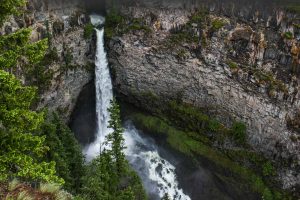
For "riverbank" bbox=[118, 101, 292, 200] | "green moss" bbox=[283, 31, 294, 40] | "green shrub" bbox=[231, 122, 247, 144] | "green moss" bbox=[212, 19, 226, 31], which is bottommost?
"riverbank" bbox=[118, 101, 292, 200]

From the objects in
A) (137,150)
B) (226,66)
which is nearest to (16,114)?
(137,150)

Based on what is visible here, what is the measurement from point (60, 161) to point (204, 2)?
18.7 metres

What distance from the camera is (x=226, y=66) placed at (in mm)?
33312

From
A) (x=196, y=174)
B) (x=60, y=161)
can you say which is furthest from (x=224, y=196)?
(x=60, y=161)

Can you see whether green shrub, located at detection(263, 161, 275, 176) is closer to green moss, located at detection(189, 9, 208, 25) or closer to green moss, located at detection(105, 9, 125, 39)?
green moss, located at detection(189, 9, 208, 25)

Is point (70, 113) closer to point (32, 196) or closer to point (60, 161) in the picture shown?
point (60, 161)

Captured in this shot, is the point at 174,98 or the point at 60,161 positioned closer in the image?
the point at 60,161

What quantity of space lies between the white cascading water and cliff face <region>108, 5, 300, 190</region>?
4.47 feet

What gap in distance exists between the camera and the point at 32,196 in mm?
12492

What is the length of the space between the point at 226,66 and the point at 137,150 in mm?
10797

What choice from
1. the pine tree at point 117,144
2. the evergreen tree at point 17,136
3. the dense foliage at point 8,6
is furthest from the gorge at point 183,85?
the dense foliage at point 8,6

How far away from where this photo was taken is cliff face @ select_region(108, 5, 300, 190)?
102 feet

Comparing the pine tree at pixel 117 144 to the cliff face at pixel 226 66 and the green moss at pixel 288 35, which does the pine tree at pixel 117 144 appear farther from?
the green moss at pixel 288 35

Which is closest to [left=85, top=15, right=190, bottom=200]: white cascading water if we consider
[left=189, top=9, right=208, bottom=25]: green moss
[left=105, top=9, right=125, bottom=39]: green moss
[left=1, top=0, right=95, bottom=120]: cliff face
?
[left=105, top=9, right=125, bottom=39]: green moss
